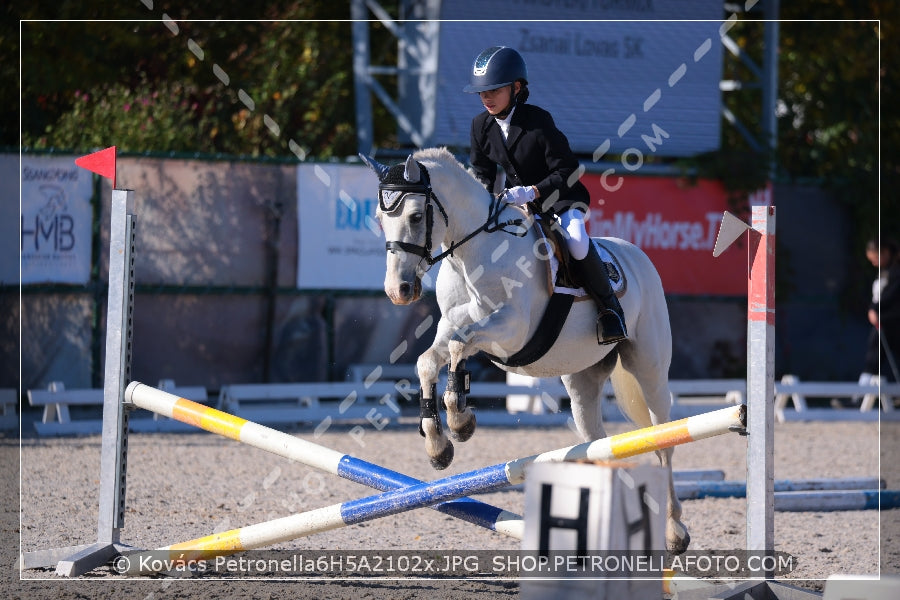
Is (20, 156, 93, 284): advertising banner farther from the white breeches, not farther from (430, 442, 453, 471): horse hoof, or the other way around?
(430, 442, 453, 471): horse hoof

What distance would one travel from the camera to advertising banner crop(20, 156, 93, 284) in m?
9.96

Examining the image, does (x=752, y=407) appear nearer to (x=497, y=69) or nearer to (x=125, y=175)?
(x=497, y=69)

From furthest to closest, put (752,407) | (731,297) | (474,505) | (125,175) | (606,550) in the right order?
(731,297), (125,175), (474,505), (752,407), (606,550)

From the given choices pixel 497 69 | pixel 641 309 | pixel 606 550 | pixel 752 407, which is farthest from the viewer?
pixel 641 309

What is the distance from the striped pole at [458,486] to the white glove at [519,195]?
3.81 feet

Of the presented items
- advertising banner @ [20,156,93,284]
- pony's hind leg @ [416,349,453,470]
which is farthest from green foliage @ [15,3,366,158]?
pony's hind leg @ [416,349,453,470]

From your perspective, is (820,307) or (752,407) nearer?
(752,407)

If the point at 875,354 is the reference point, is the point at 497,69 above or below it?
above

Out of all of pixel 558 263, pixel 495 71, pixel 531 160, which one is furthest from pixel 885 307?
pixel 495 71

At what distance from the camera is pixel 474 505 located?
14.3 ft

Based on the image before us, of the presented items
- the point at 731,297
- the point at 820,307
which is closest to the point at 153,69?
the point at 731,297

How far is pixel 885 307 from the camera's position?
1071 cm

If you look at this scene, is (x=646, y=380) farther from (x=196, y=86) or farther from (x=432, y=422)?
(x=196, y=86)

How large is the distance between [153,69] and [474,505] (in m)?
9.35
